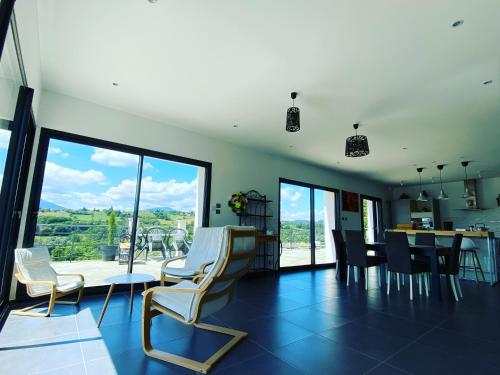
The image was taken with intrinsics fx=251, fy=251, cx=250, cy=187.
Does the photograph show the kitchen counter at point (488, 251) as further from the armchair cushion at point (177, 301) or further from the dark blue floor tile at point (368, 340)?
the armchair cushion at point (177, 301)

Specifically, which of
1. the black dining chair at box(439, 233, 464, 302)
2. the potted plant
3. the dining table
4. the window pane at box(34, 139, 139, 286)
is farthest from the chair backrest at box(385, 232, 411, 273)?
the potted plant

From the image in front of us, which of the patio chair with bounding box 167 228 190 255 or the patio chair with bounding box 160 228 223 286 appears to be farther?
the patio chair with bounding box 167 228 190 255

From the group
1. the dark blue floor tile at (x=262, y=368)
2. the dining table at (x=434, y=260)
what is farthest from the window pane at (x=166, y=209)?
the dining table at (x=434, y=260)

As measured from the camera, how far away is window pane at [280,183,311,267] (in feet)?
21.5

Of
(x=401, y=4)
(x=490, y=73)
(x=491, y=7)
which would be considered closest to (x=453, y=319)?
(x=490, y=73)

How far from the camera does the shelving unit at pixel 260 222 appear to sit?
5.71m

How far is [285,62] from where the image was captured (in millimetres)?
2830

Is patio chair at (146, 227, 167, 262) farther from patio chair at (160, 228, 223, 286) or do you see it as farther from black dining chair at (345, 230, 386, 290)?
black dining chair at (345, 230, 386, 290)

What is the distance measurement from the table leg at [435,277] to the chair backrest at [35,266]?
208 inches

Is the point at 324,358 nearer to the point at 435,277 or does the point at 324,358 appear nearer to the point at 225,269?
the point at 225,269

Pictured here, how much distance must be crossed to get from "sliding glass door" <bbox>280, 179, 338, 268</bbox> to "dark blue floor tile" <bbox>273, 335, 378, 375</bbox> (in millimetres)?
4060

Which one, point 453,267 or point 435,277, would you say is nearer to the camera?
point 435,277

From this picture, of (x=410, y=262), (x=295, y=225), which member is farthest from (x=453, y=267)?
(x=295, y=225)

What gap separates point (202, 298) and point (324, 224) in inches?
248
